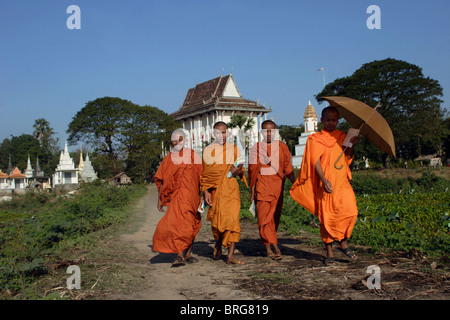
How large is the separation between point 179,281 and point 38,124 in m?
79.0

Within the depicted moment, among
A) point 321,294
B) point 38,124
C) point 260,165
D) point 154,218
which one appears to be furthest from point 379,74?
point 38,124

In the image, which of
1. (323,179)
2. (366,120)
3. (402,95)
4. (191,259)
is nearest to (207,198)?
(191,259)

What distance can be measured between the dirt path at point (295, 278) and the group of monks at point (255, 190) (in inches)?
9.7

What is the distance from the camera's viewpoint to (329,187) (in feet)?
16.4

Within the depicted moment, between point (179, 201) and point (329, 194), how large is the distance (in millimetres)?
1962

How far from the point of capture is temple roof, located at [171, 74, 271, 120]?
51688 mm

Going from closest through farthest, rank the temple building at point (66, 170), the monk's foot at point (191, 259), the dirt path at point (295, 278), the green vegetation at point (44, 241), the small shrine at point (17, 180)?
the dirt path at point (295, 278)
the green vegetation at point (44, 241)
the monk's foot at point (191, 259)
the temple building at point (66, 170)
the small shrine at point (17, 180)

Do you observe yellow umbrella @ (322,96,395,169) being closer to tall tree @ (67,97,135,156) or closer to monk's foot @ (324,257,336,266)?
monk's foot @ (324,257,336,266)

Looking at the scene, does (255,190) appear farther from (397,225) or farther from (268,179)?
(397,225)

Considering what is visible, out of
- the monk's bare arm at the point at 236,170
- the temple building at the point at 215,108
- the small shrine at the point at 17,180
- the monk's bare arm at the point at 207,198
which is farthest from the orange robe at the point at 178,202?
the small shrine at the point at 17,180

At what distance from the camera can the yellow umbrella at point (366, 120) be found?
4.93 meters

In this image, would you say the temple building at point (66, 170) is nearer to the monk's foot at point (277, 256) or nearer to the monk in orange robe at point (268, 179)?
the monk in orange robe at point (268, 179)
